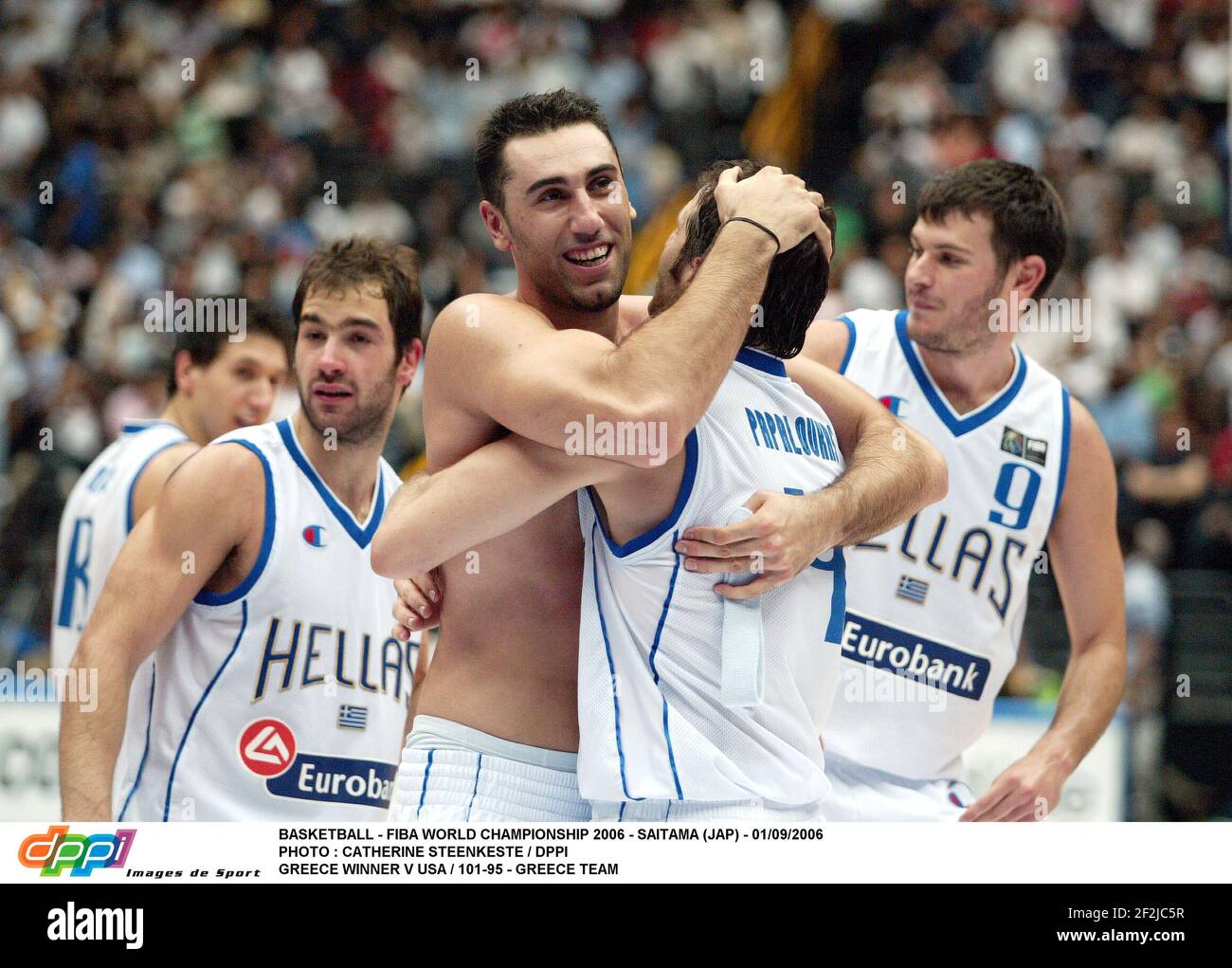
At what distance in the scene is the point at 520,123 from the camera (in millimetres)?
3836

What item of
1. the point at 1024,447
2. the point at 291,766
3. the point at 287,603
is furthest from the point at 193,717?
the point at 1024,447

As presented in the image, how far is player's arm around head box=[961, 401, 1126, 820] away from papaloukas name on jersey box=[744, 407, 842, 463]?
1.69 metres

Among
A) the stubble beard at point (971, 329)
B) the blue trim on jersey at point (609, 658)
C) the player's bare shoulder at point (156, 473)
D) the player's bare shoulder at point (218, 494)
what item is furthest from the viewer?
the player's bare shoulder at point (156, 473)

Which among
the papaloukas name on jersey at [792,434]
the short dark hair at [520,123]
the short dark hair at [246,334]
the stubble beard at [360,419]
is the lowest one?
the papaloukas name on jersey at [792,434]

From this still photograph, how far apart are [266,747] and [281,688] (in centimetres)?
19

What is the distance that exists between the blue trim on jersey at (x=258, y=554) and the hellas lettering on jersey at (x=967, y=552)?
76.5 inches

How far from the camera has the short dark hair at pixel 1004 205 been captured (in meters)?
5.28

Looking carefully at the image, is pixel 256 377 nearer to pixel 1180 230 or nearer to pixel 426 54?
pixel 1180 230

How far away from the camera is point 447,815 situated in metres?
3.61

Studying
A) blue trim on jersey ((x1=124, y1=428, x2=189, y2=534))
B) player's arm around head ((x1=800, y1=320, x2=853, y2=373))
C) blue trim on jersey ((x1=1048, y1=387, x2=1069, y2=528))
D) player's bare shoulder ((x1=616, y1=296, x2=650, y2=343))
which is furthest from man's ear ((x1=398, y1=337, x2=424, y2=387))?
blue trim on jersey ((x1=1048, y1=387, x2=1069, y2=528))

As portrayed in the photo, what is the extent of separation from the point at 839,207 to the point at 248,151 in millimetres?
6042

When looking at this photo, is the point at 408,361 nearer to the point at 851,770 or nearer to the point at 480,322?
the point at 480,322

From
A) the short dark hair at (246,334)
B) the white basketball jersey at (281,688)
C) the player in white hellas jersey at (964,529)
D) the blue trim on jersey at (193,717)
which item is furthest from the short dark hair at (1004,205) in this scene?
the blue trim on jersey at (193,717)

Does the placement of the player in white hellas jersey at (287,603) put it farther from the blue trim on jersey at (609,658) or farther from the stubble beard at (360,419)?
the blue trim on jersey at (609,658)
